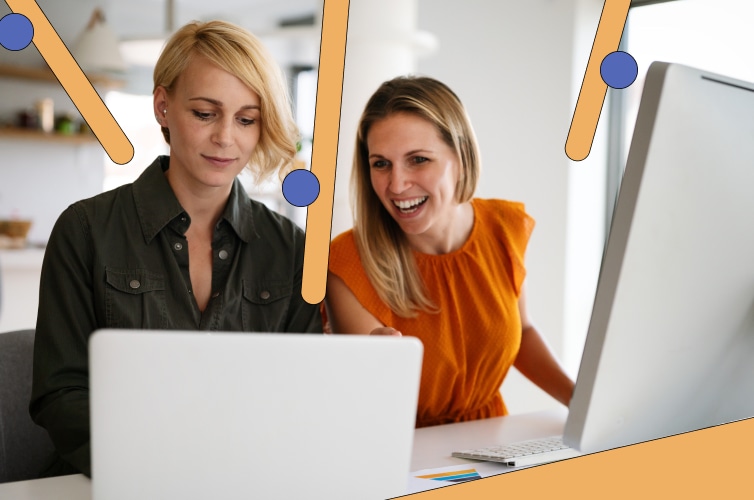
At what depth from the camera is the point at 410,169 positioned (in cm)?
163

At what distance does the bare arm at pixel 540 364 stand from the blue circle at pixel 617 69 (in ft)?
2.54

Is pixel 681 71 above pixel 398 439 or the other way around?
above

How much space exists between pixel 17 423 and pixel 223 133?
1.85 ft

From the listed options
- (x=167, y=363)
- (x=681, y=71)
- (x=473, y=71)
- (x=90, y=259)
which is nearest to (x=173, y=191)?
(x=90, y=259)

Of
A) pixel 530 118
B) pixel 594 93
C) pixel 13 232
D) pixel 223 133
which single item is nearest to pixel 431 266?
pixel 223 133

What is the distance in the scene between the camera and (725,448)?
1014mm

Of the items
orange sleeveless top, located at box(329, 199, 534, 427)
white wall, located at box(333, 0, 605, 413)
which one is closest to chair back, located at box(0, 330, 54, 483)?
orange sleeveless top, located at box(329, 199, 534, 427)

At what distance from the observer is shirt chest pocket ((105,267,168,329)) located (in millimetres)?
1248

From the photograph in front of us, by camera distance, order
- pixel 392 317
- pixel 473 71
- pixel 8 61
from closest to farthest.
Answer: pixel 392 317
pixel 473 71
pixel 8 61

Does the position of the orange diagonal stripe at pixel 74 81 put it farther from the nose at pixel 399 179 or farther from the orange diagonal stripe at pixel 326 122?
the nose at pixel 399 179

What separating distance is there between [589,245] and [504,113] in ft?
2.49

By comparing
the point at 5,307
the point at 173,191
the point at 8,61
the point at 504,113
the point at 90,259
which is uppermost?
the point at 8,61

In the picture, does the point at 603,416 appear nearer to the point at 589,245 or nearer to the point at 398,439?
the point at 398,439

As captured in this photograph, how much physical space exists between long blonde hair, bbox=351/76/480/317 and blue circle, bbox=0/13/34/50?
2.99ft
